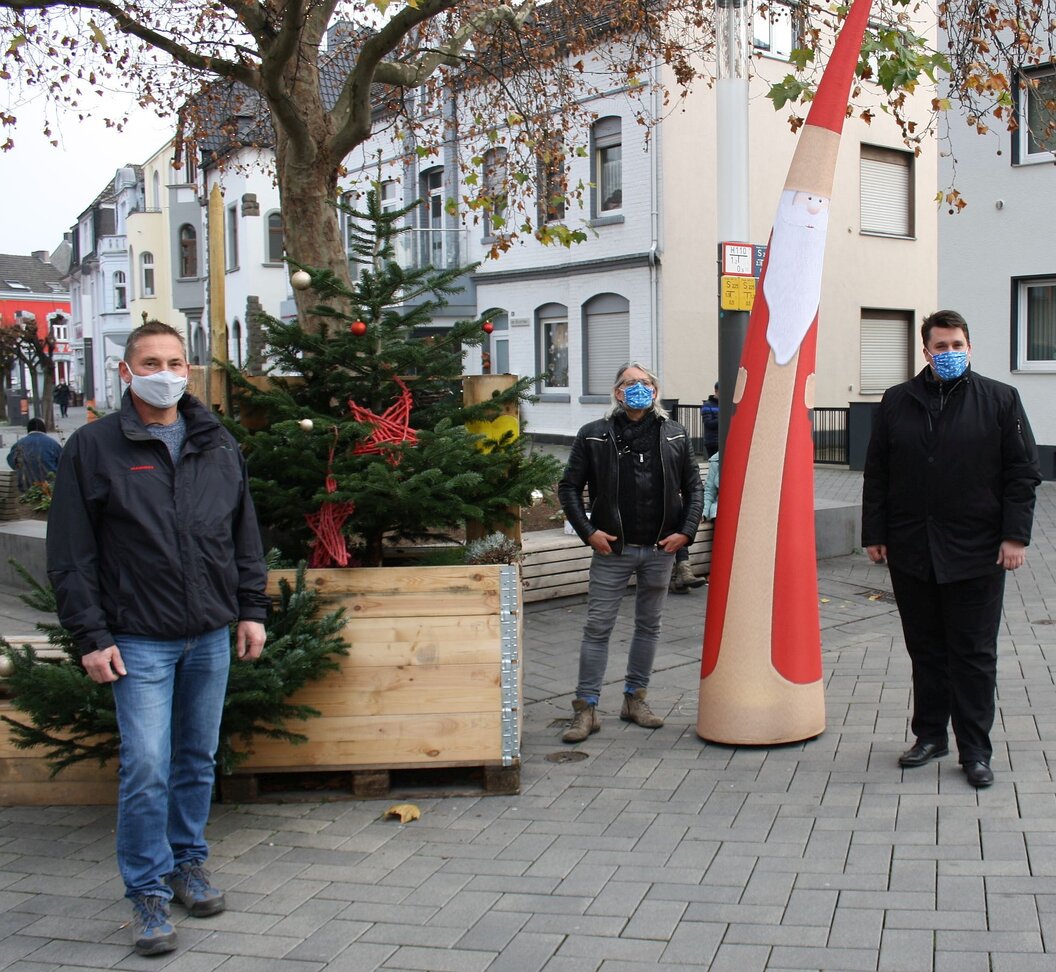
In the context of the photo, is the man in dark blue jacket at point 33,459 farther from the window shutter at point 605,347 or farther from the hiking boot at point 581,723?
the window shutter at point 605,347

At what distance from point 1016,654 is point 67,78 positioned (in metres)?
9.98

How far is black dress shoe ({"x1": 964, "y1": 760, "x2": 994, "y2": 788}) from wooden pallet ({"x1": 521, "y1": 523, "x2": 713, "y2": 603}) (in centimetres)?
405

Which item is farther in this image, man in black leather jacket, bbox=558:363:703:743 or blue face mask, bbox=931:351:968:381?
man in black leather jacket, bbox=558:363:703:743

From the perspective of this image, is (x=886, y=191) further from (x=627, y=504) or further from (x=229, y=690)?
(x=229, y=690)

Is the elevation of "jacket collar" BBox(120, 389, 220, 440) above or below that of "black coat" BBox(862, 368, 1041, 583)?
above

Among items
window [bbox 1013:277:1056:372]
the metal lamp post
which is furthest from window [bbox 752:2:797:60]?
the metal lamp post

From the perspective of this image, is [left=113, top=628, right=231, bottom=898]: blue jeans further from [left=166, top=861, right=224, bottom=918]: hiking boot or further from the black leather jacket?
the black leather jacket

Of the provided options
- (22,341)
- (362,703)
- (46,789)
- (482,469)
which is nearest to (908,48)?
(482,469)

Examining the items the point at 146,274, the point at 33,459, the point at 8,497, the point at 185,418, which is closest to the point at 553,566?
the point at 185,418

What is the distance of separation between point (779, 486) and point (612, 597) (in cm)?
98

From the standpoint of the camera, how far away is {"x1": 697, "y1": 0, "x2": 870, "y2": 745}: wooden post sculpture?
5270 mm

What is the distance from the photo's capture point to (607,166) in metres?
24.3

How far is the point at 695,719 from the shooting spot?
5.96 m

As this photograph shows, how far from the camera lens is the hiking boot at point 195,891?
3.77 metres
